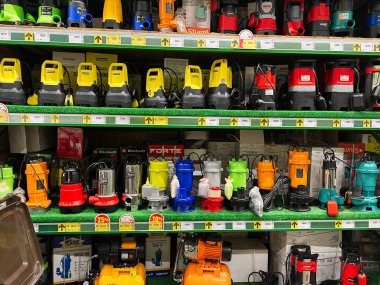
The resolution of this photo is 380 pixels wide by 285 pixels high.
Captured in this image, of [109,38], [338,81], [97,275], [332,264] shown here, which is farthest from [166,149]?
[332,264]

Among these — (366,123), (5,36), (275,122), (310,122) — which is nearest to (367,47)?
(366,123)

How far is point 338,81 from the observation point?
1.78m

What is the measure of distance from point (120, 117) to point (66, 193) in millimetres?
523

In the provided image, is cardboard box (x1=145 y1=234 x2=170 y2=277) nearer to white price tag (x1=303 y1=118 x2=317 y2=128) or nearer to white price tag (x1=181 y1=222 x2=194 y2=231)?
white price tag (x1=181 y1=222 x2=194 y2=231)

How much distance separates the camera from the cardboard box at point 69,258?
183 cm

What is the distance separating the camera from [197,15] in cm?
179

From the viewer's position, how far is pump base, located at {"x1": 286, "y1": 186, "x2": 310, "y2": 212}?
1.71 m

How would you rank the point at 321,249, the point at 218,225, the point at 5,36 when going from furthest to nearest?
1. the point at 321,249
2. the point at 218,225
3. the point at 5,36

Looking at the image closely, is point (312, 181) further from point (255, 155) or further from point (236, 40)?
point (236, 40)

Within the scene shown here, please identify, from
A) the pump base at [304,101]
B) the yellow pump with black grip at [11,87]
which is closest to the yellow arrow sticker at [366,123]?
the pump base at [304,101]

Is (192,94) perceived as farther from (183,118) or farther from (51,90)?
(51,90)

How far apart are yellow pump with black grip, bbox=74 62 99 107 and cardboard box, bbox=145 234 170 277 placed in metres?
0.97

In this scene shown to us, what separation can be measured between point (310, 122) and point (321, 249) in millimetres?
846

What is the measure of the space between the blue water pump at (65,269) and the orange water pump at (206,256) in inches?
29.5
